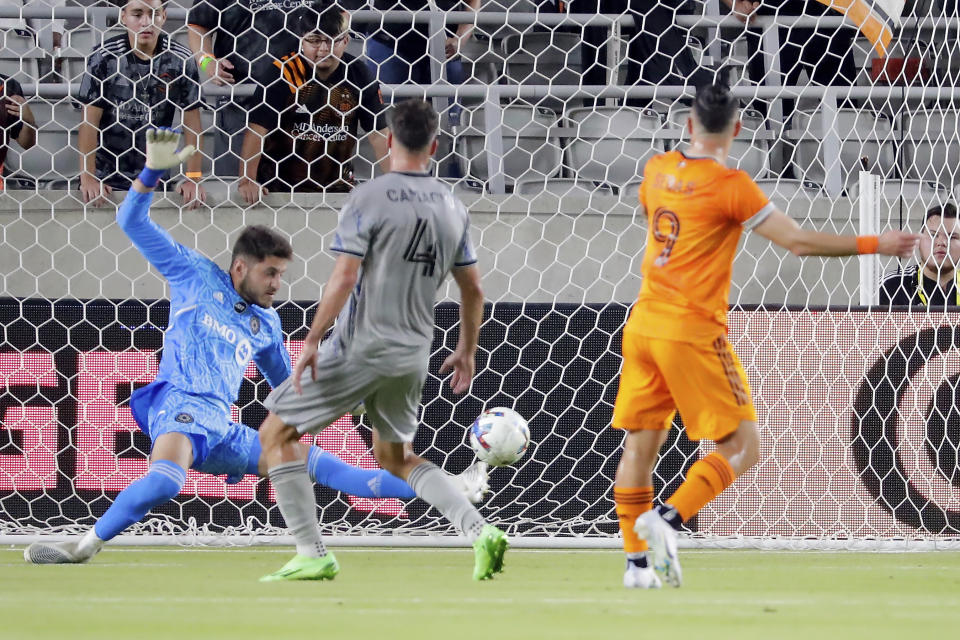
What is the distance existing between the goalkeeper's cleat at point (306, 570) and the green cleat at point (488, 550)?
0.49 metres

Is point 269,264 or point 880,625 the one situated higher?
point 269,264

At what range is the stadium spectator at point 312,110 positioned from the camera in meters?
6.83

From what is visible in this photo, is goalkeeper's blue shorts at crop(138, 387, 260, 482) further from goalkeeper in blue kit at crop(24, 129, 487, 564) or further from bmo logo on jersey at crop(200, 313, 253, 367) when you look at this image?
bmo logo on jersey at crop(200, 313, 253, 367)

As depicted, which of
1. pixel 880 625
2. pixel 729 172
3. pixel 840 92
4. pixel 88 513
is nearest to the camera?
pixel 880 625

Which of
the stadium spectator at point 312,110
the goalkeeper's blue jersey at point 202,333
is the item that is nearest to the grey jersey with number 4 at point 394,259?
the goalkeeper's blue jersey at point 202,333

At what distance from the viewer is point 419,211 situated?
4285mm

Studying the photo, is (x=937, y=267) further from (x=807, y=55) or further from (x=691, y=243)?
(x=691, y=243)

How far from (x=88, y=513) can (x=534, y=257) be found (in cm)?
256

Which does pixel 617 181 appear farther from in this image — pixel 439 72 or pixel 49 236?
pixel 49 236

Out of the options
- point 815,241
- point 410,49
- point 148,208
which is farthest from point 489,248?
point 815,241

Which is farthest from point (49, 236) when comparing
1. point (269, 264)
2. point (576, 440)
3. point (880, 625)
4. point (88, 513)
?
point (880, 625)

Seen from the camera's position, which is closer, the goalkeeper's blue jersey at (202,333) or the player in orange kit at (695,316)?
the player in orange kit at (695,316)

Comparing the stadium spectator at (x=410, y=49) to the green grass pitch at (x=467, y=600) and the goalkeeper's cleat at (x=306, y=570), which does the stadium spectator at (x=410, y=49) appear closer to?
the green grass pitch at (x=467, y=600)

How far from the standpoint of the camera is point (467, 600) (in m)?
3.88
